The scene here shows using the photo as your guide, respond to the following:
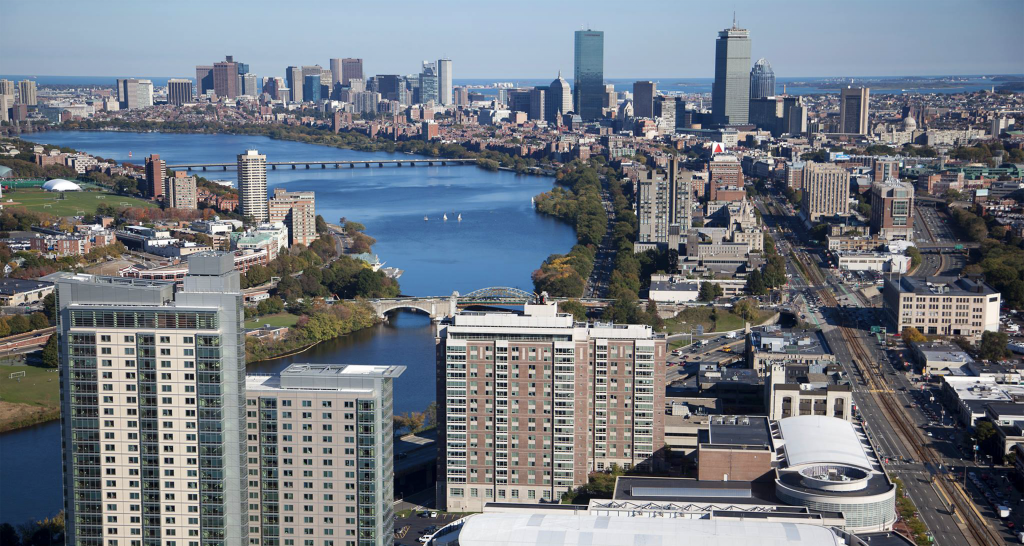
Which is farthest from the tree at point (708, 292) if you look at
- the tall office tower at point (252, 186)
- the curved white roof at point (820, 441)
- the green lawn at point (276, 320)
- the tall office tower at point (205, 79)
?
the tall office tower at point (205, 79)

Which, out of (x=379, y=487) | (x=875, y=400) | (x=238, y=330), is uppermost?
(x=238, y=330)

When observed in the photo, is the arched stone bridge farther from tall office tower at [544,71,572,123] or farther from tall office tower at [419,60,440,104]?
tall office tower at [419,60,440,104]

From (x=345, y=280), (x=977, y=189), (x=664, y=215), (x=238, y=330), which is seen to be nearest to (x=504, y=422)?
(x=238, y=330)

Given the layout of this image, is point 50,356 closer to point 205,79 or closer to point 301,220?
point 301,220

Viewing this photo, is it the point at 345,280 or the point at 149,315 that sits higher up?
the point at 149,315

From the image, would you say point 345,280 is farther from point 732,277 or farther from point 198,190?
point 198,190

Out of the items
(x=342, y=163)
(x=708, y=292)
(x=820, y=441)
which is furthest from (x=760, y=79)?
(x=820, y=441)
